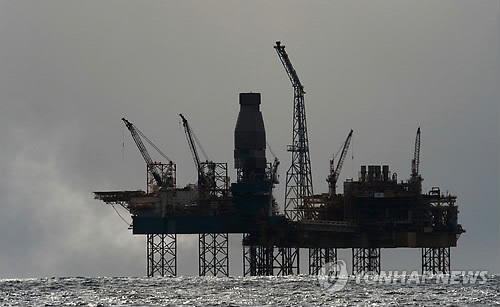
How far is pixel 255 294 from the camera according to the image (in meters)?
175

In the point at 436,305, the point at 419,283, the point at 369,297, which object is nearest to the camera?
the point at 436,305

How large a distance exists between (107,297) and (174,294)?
6070 millimetres

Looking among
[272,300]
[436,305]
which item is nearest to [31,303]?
[272,300]

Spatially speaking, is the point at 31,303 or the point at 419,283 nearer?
the point at 31,303

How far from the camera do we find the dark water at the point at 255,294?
164m

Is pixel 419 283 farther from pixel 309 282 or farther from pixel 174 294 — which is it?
pixel 174 294

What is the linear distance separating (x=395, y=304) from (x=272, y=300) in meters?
11.3

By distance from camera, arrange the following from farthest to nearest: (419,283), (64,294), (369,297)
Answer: (419,283), (64,294), (369,297)

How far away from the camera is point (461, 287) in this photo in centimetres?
18888

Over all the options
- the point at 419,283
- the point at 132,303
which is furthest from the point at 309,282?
the point at 132,303

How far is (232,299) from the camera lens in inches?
6654

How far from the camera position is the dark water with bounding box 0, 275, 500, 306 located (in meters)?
164

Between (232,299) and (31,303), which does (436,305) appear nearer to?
(232,299)

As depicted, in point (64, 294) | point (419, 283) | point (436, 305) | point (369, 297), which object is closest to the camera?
point (436, 305)
